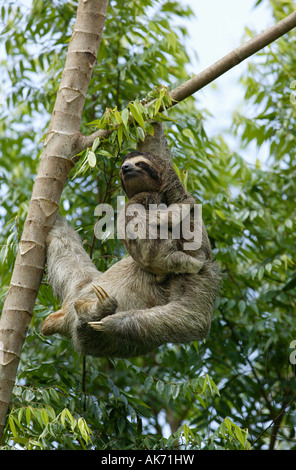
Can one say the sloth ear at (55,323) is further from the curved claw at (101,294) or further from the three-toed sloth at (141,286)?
the curved claw at (101,294)

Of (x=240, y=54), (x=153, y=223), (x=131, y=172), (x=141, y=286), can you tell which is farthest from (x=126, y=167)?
(x=240, y=54)

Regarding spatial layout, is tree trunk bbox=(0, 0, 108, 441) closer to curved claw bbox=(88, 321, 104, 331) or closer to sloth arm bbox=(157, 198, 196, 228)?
curved claw bbox=(88, 321, 104, 331)

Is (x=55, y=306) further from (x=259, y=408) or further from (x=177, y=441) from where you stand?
(x=259, y=408)

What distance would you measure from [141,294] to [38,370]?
150cm

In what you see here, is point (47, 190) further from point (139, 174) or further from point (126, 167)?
point (139, 174)

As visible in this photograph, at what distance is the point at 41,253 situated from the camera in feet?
17.9

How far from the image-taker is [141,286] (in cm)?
570

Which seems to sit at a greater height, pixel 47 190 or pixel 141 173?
pixel 141 173

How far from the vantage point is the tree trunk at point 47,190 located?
17.0ft

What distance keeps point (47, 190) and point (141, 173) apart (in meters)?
0.93

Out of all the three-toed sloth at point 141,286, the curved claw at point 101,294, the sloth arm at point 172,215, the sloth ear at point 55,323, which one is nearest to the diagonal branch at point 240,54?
the three-toed sloth at point 141,286

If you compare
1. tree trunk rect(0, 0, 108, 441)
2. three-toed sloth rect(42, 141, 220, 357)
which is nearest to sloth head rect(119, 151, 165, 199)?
three-toed sloth rect(42, 141, 220, 357)

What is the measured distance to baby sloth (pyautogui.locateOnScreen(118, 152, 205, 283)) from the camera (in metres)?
5.39

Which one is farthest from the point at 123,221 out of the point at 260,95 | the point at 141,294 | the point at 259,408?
the point at 259,408
